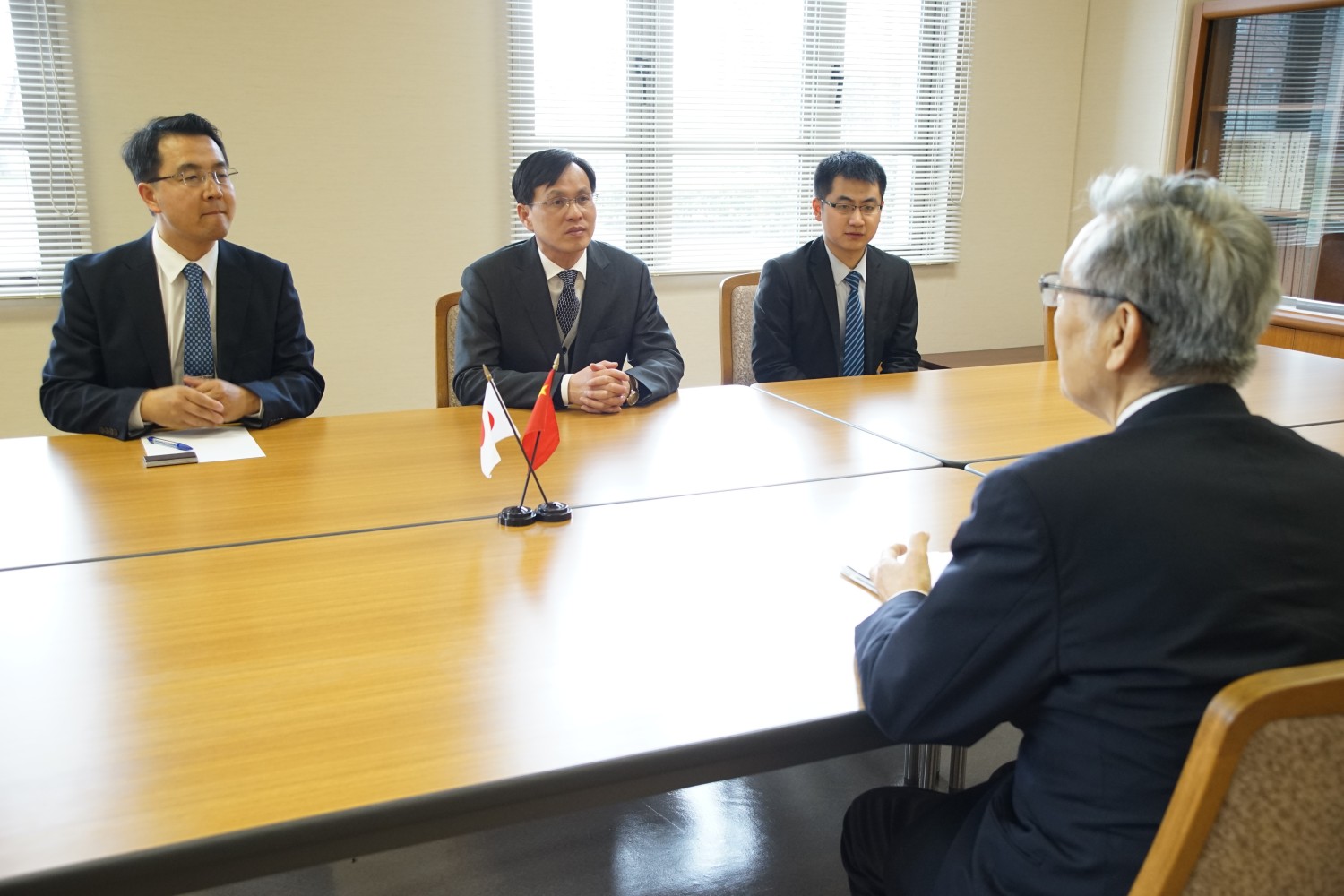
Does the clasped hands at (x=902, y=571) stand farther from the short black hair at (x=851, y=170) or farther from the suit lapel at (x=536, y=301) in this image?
the short black hair at (x=851, y=170)

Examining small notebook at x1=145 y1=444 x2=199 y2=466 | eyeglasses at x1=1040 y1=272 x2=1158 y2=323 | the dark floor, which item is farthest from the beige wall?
eyeglasses at x1=1040 y1=272 x2=1158 y2=323

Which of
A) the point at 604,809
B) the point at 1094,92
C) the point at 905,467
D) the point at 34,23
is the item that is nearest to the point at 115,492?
the point at 604,809

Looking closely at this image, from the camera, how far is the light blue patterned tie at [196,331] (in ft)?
8.70

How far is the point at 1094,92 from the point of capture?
5539 mm

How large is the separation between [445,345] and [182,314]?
700mm

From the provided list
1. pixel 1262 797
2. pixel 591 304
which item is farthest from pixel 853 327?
pixel 1262 797

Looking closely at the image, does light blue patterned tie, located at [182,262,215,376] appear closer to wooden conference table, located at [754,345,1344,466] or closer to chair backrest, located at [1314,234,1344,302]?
wooden conference table, located at [754,345,1344,466]

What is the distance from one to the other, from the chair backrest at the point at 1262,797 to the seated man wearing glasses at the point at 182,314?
2.09 meters

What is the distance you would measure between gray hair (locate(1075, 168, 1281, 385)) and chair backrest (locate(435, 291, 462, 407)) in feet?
7.28

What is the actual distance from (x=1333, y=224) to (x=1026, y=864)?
4186mm

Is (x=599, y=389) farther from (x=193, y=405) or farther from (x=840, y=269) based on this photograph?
(x=840, y=269)

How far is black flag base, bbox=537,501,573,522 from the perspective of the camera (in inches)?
73.8

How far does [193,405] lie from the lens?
7.79 feet

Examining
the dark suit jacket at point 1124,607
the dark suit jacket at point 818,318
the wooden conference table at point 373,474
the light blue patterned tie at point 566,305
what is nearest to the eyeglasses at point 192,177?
the wooden conference table at point 373,474
